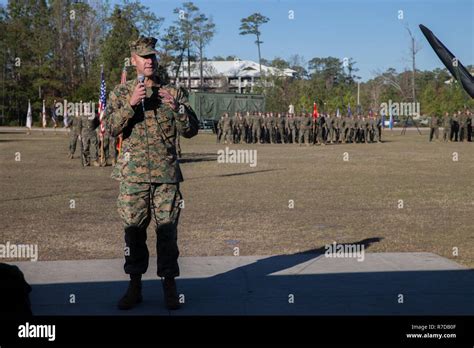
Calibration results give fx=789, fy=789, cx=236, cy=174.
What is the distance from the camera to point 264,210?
13406 millimetres

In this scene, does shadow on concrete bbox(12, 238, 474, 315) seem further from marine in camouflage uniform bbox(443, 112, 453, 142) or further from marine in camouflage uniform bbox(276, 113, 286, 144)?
marine in camouflage uniform bbox(443, 112, 453, 142)

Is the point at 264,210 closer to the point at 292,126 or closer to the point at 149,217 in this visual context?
the point at 149,217

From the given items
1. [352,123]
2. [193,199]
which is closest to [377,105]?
[352,123]

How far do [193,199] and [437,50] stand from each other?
10698 millimetres

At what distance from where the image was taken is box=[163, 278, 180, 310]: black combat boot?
6254 mm

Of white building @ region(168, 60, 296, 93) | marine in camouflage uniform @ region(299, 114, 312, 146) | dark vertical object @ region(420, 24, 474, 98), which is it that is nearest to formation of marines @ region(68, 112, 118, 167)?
marine in camouflage uniform @ region(299, 114, 312, 146)

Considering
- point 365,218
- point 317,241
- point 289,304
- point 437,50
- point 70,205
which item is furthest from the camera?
point 70,205

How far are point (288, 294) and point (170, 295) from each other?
109cm

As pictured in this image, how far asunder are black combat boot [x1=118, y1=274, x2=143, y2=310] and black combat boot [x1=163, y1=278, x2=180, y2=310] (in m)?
0.23

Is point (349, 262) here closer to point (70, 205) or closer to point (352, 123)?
point (70, 205)

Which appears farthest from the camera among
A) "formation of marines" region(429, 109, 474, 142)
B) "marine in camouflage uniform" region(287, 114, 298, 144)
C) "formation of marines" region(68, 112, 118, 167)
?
"formation of marines" region(429, 109, 474, 142)

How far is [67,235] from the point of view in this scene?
10617 mm

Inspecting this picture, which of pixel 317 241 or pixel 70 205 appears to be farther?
pixel 70 205
